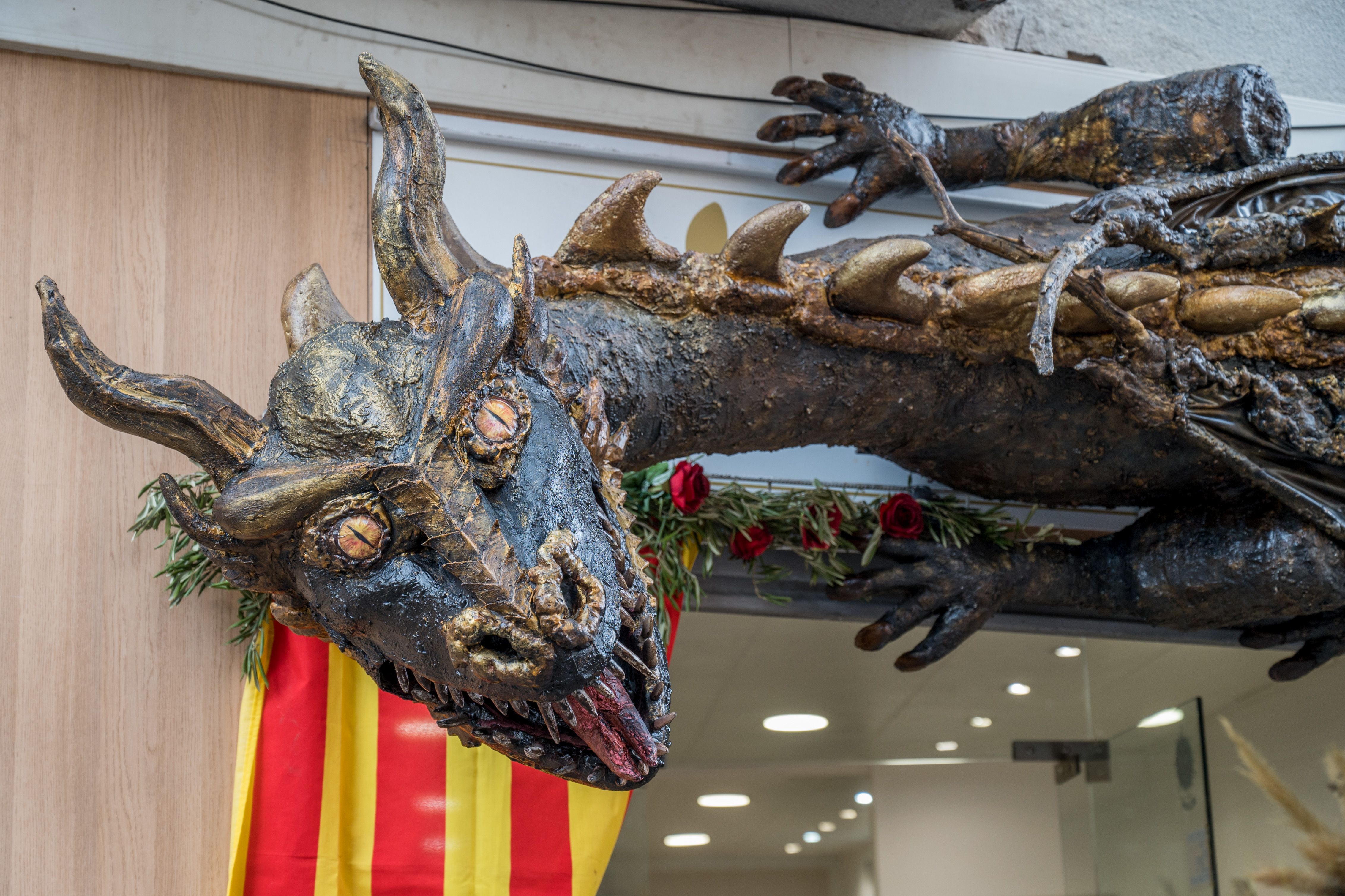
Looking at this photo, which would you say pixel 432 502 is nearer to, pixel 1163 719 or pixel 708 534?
pixel 708 534

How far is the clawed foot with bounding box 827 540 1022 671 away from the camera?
1926 millimetres

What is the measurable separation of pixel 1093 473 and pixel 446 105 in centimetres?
132

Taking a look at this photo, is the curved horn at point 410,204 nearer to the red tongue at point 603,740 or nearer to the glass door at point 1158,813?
the red tongue at point 603,740

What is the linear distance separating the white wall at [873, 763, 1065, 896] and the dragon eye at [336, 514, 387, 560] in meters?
1.49

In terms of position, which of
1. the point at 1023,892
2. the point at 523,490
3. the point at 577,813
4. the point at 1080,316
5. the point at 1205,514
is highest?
the point at 1080,316

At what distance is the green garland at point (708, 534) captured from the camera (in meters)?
1.75

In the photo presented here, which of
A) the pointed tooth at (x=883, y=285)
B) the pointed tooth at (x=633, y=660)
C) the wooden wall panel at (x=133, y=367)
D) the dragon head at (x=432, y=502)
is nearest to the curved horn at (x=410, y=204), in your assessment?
the dragon head at (x=432, y=502)

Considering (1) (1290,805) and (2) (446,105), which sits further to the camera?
(2) (446,105)

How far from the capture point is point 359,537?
110 cm

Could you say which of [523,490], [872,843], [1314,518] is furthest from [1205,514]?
[523,490]

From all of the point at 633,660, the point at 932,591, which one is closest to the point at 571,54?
the point at 932,591

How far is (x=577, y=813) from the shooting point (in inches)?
70.0

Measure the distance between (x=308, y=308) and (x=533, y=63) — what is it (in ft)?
3.22

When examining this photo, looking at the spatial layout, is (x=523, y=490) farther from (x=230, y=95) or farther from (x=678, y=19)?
(x=678, y=19)
